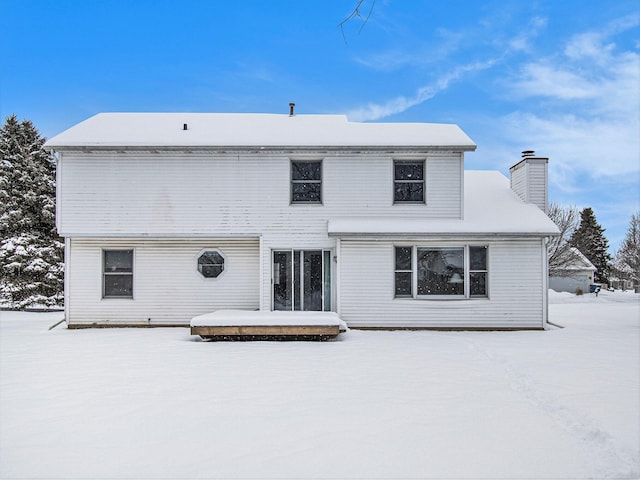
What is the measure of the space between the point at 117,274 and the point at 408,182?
888 cm

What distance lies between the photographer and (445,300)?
1391cm

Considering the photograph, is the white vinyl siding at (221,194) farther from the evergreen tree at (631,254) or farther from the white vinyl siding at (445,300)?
the evergreen tree at (631,254)

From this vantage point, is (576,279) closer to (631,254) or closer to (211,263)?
(631,254)

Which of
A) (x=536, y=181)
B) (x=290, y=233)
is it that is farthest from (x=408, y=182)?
(x=536, y=181)

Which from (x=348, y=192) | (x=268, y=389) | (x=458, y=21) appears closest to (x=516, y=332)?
(x=348, y=192)

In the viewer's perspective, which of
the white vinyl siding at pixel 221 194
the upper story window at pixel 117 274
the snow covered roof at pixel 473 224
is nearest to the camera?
the snow covered roof at pixel 473 224

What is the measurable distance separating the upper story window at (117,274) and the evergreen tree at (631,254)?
110 feet

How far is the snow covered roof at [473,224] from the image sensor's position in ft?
44.3

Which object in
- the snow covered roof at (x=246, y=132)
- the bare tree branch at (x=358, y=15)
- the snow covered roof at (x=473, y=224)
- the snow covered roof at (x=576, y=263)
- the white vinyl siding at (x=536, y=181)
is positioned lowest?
the snow covered roof at (x=576, y=263)

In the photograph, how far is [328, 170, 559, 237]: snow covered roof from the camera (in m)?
13.5

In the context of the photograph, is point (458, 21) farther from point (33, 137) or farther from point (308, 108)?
point (33, 137)

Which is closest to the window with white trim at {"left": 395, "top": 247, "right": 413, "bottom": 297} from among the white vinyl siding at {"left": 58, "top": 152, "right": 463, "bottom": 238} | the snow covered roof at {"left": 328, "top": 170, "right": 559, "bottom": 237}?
the snow covered roof at {"left": 328, "top": 170, "right": 559, "bottom": 237}

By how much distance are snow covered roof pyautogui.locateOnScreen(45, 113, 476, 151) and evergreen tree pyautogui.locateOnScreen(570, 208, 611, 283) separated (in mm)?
38745

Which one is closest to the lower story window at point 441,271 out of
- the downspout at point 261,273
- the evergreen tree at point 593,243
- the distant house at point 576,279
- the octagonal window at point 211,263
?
the downspout at point 261,273
